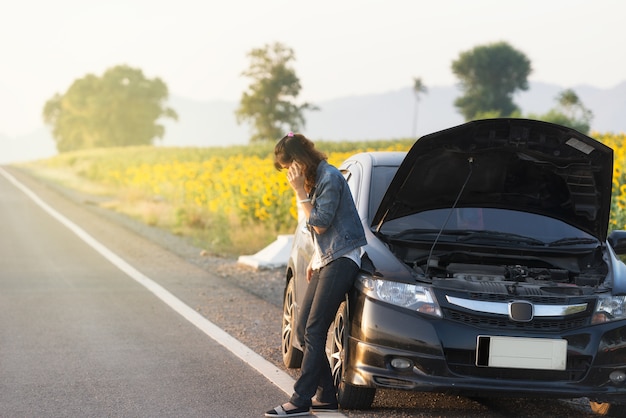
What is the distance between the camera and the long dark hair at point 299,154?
18.6 feet

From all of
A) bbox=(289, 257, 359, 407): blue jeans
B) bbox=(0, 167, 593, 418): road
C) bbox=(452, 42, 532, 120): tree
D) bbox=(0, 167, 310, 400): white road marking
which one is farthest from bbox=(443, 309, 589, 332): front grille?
bbox=(452, 42, 532, 120): tree

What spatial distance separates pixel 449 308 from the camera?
5363 millimetres

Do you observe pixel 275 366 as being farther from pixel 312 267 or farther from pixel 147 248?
pixel 147 248

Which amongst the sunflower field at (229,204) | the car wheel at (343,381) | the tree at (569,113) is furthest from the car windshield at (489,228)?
the tree at (569,113)

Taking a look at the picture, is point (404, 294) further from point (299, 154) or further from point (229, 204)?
point (229, 204)

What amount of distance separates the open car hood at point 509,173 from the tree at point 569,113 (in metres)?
88.5

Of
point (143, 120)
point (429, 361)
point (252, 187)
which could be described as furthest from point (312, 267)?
point (143, 120)

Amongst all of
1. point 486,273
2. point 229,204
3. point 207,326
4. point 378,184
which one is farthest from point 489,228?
point 229,204

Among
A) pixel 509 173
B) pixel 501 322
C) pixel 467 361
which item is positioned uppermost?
pixel 509 173

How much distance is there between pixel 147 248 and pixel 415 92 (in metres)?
150

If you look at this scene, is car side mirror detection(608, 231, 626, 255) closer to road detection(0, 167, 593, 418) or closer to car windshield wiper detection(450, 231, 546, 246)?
car windshield wiper detection(450, 231, 546, 246)

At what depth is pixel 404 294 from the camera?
5465 millimetres

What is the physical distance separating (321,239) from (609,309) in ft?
5.32

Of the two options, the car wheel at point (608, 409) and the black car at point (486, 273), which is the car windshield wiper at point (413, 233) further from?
the car wheel at point (608, 409)
